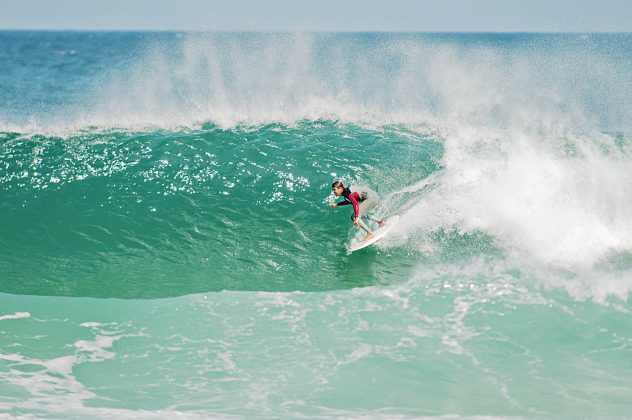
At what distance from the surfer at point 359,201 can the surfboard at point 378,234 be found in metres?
0.07

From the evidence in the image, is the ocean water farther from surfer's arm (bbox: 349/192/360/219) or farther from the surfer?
surfer's arm (bbox: 349/192/360/219)

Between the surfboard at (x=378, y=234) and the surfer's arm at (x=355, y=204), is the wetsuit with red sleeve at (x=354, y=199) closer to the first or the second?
the surfer's arm at (x=355, y=204)

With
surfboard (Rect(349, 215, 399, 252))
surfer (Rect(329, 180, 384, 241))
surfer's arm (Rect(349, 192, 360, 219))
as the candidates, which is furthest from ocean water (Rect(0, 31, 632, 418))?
surfer's arm (Rect(349, 192, 360, 219))

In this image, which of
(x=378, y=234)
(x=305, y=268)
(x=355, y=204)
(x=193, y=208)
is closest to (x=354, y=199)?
(x=355, y=204)

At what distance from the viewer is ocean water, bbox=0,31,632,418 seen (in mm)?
7047

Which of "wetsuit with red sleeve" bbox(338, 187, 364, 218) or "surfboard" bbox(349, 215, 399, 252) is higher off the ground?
"wetsuit with red sleeve" bbox(338, 187, 364, 218)

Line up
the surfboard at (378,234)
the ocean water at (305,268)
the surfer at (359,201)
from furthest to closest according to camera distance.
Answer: the surfboard at (378,234) < the surfer at (359,201) < the ocean water at (305,268)

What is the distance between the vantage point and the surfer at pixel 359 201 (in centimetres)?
1033

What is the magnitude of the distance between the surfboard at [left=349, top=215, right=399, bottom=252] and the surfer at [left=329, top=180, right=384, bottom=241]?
7cm

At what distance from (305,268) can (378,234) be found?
51.1 inches

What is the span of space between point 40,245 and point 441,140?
903cm

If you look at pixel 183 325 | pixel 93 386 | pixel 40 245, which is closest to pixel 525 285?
pixel 183 325

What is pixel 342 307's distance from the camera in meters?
8.68

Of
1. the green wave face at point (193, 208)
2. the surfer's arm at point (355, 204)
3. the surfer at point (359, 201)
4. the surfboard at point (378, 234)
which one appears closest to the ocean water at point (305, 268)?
the green wave face at point (193, 208)
